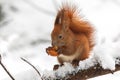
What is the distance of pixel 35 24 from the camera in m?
4.51

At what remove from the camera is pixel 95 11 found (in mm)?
4516

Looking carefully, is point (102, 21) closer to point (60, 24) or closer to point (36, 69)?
point (60, 24)

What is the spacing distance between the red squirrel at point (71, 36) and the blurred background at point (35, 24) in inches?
68.3

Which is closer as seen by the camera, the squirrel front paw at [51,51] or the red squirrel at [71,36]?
the squirrel front paw at [51,51]

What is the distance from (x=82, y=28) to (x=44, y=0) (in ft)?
9.73

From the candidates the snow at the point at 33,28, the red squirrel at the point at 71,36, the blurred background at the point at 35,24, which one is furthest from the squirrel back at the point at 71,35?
the blurred background at the point at 35,24

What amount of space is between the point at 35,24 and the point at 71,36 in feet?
8.58

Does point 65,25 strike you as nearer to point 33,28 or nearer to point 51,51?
point 51,51

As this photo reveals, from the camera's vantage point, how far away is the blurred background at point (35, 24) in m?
3.93

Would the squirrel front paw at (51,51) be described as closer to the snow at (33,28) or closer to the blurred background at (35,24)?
the snow at (33,28)

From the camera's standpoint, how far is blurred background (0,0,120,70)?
155 inches

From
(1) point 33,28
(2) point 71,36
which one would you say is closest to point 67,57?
(2) point 71,36

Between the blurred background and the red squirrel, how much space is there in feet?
5.69

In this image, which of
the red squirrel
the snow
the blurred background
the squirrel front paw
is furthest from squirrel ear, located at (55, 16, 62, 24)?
the blurred background
